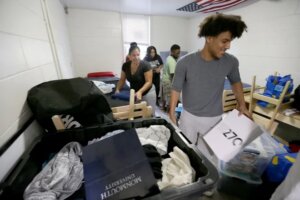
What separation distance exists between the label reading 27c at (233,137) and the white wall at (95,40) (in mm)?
3875

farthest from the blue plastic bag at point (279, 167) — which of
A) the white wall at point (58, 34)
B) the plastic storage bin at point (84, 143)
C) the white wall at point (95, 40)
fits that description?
the white wall at point (95, 40)

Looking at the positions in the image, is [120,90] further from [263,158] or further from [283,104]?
[283,104]

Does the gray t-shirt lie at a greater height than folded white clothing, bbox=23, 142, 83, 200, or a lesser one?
greater

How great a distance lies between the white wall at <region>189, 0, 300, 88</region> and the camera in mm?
2357

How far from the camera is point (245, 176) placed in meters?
1.28

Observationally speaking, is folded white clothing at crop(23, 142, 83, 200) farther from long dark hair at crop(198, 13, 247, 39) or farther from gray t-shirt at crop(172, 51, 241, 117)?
long dark hair at crop(198, 13, 247, 39)

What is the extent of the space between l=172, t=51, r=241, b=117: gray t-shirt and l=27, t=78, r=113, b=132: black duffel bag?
1.88 feet

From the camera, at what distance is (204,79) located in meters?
1.13

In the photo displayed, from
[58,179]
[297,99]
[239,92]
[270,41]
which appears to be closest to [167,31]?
[270,41]

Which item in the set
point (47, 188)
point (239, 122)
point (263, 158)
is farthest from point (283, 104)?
point (47, 188)

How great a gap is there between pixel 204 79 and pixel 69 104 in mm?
907

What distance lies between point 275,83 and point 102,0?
10.4 feet

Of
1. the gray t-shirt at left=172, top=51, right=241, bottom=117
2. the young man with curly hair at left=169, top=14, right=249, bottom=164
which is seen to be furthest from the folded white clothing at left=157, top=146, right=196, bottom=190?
the gray t-shirt at left=172, top=51, right=241, bottom=117

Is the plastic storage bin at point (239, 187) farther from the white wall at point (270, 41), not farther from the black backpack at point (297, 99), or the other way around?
the white wall at point (270, 41)
